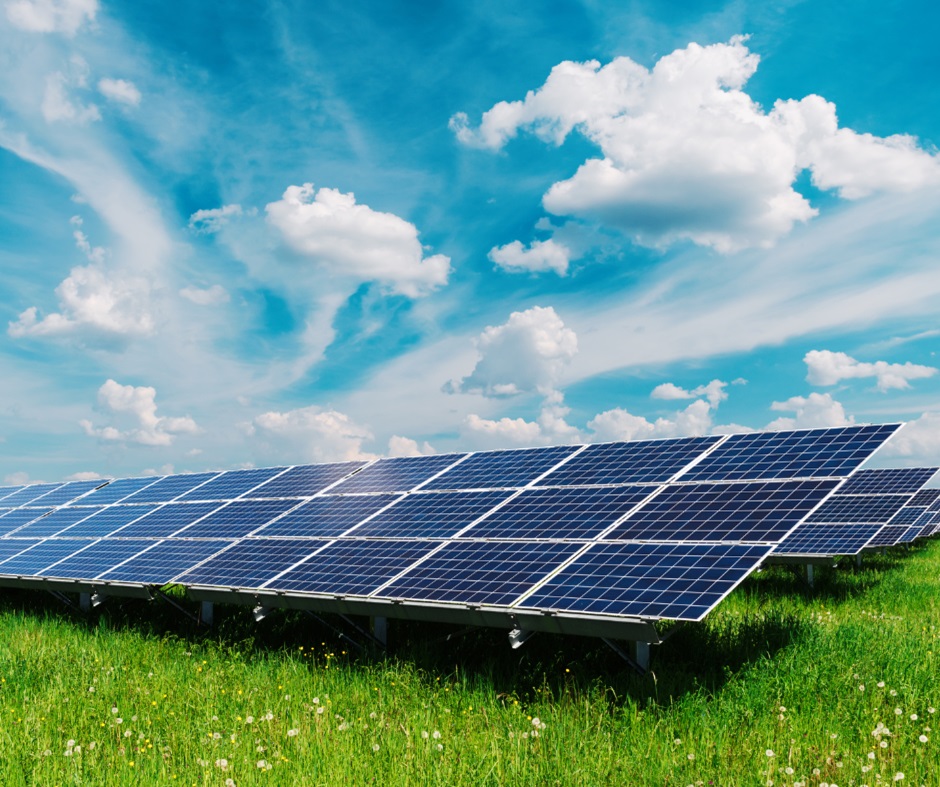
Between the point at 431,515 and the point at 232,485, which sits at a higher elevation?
the point at 232,485

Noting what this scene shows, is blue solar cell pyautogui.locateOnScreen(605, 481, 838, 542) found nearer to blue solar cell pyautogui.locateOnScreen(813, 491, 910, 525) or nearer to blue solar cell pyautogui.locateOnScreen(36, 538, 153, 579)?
blue solar cell pyautogui.locateOnScreen(36, 538, 153, 579)

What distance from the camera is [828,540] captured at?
2220 cm

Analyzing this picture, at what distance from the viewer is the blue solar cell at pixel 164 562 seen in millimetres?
14430

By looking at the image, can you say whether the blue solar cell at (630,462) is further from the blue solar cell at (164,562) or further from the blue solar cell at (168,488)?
the blue solar cell at (168,488)

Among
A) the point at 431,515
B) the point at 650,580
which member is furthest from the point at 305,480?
the point at 650,580

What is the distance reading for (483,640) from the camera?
12438 mm

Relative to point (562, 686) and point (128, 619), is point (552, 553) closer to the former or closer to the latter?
point (562, 686)

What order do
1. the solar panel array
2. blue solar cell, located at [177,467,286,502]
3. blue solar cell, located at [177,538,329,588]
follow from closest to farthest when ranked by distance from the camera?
the solar panel array < blue solar cell, located at [177,538,329,588] < blue solar cell, located at [177,467,286,502]

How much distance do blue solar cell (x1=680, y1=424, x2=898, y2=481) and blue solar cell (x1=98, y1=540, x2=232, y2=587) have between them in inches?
361

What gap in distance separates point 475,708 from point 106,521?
1533 centimetres

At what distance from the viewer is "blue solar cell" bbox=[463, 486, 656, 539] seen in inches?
487

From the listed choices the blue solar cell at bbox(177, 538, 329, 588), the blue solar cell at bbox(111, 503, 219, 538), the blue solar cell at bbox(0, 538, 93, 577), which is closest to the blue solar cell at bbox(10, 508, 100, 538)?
the blue solar cell at bbox(0, 538, 93, 577)

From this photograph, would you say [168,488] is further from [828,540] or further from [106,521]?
[828,540]

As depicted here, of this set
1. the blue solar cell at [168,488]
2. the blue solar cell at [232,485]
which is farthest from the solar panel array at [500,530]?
the blue solar cell at [168,488]
